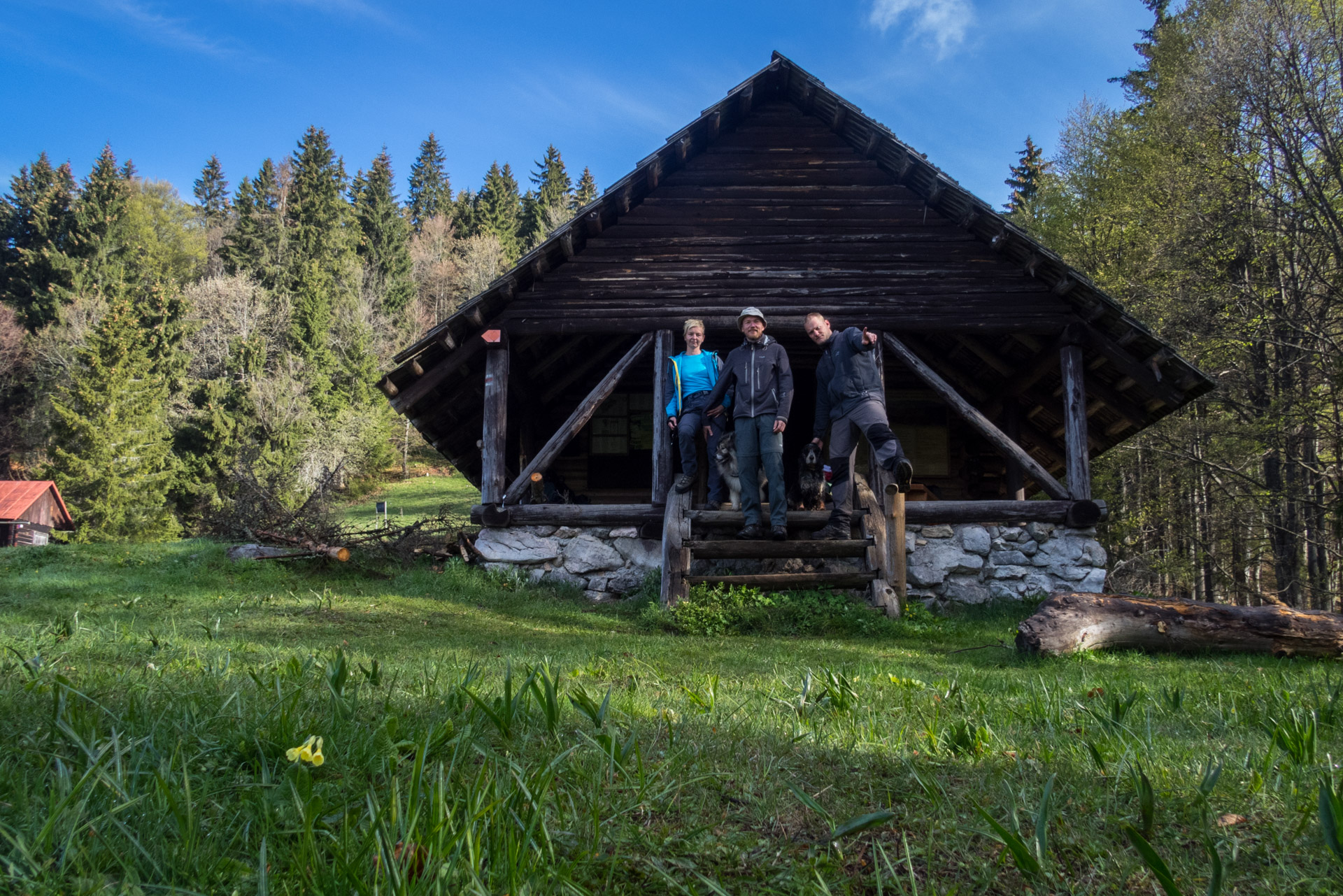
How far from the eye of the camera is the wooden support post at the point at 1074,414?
9562 millimetres

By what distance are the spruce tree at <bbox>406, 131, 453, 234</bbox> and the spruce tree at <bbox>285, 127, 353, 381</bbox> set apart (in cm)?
1014

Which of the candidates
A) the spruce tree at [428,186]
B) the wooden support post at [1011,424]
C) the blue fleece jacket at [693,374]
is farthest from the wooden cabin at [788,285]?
the spruce tree at [428,186]

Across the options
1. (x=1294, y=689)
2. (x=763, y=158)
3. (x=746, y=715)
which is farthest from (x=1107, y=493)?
(x=746, y=715)

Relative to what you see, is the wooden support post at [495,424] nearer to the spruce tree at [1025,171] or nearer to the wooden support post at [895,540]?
the wooden support post at [895,540]

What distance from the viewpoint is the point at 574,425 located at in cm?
973

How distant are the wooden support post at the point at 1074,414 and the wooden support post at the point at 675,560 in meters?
5.09

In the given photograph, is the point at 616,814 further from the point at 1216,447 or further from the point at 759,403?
the point at 1216,447

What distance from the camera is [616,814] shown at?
1.61 meters

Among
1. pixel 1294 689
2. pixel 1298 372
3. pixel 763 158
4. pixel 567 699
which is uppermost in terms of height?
pixel 763 158

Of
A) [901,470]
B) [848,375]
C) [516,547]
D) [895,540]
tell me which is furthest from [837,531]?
[516,547]

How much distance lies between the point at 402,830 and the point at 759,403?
6.86m

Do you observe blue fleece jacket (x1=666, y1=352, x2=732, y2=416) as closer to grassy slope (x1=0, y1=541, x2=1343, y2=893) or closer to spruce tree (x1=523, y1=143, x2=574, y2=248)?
grassy slope (x1=0, y1=541, x2=1343, y2=893)

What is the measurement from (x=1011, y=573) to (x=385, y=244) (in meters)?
46.7

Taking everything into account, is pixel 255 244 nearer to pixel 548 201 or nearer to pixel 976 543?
pixel 548 201
